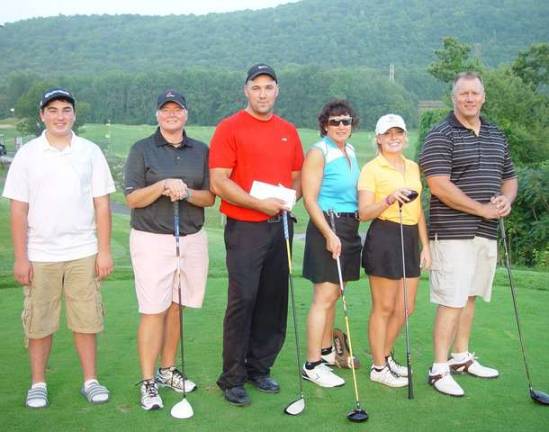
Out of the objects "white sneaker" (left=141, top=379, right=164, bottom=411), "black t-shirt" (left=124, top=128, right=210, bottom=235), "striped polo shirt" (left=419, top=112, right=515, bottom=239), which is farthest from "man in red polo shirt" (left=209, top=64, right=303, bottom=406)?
"striped polo shirt" (left=419, top=112, right=515, bottom=239)

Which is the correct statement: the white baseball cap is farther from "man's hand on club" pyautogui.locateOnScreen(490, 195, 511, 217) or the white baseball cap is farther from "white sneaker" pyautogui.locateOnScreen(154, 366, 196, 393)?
"white sneaker" pyautogui.locateOnScreen(154, 366, 196, 393)

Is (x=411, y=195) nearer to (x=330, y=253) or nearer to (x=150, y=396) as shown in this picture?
(x=330, y=253)

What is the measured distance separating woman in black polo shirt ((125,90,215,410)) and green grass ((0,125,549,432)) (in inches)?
11.2

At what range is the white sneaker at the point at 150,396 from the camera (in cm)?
348

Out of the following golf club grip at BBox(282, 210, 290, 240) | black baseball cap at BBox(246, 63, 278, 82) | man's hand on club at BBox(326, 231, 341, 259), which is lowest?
man's hand on club at BBox(326, 231, 341, 259)

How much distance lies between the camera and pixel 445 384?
3.80 meters

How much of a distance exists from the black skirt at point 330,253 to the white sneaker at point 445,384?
0.72 m

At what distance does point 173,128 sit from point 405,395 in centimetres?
184

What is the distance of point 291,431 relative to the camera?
3172 millimetres

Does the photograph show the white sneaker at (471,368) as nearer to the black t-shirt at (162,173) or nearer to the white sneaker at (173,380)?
the white sneaker at (173,380)

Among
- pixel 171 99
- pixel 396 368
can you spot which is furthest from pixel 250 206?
pixel 396 368

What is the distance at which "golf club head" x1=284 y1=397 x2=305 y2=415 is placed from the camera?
3.38 metres

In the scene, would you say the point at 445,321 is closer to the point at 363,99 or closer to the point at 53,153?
the point at 53,153

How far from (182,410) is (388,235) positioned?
4.75 ft
